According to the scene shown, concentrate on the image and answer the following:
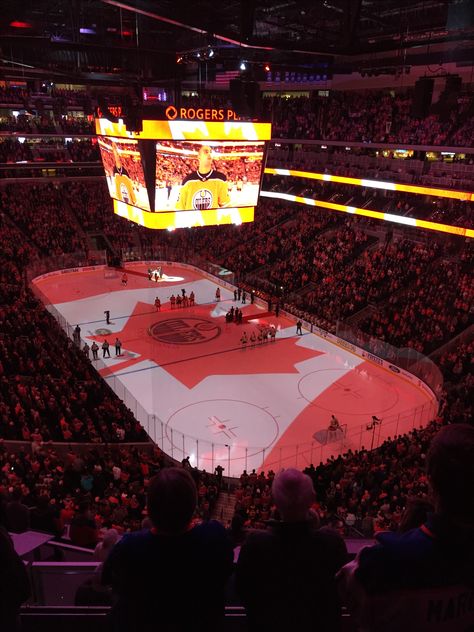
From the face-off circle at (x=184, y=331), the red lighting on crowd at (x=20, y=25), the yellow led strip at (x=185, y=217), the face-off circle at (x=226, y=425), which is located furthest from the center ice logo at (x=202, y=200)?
the face-off circle at (x=184, y=331)

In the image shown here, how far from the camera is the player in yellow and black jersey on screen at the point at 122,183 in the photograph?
63.5ft

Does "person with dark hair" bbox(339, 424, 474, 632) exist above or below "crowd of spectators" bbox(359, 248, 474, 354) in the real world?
above

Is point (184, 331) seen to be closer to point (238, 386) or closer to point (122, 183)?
point (238, 386)

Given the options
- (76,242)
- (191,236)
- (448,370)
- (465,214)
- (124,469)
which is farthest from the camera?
(191,236)

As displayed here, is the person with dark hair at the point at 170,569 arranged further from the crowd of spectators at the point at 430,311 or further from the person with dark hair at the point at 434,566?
the crowd of spectators at the point at 430,311

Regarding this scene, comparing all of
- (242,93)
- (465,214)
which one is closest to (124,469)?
(242,93)

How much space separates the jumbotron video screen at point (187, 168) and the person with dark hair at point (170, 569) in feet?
53.0

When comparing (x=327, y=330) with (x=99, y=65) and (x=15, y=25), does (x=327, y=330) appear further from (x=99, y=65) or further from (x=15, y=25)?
(x=99, y=65)

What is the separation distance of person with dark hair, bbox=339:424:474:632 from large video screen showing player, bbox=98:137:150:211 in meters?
17.0

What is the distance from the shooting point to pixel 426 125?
32.4 m

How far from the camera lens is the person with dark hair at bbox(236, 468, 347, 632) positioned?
89.2 inches

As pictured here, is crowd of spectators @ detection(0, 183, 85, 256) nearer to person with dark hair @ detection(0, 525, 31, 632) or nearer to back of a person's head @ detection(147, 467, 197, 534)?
person with dark hair @ detection(0, 525, 31, 632)

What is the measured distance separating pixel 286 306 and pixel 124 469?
18.5 metres

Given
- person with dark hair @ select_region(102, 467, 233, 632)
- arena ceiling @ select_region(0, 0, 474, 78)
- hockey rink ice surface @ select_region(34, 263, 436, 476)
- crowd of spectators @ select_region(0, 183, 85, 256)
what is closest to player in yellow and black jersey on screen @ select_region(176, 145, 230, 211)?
arena ceiling @ select_region(0, 0, 474, 78)
